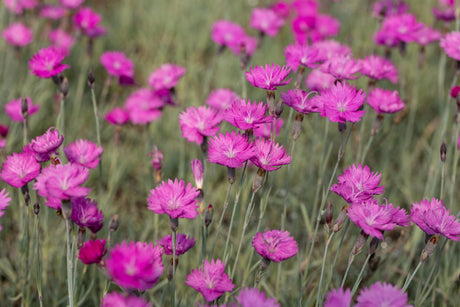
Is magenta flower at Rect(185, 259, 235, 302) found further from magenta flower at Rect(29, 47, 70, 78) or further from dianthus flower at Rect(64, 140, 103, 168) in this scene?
magenta flower at Rect(29, 47, 70, 78)

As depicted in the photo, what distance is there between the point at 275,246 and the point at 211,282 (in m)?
0.21

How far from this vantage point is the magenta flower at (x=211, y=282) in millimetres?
1058

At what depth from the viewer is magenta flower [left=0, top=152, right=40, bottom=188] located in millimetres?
1147

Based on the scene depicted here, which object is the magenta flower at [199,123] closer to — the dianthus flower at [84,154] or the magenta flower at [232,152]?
the magenta flower at [232,152]

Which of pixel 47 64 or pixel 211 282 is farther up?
pixel 47 64

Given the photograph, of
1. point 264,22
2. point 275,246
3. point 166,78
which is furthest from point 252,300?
point 264,22

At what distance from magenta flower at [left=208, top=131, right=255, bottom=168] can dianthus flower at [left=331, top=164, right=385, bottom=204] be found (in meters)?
0.24

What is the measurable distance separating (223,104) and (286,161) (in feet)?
3.19

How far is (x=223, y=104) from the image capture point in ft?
7.08

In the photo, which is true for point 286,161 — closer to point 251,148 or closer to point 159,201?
point 251,148

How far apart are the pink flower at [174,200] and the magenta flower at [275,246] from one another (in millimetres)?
181

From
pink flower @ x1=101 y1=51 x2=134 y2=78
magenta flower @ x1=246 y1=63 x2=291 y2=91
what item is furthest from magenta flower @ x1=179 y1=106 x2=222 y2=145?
pink flower @ x1=101 y1=51 x2=134 y2=78

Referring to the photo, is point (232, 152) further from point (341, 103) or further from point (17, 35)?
point (17, 35)

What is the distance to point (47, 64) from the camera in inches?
61.7
